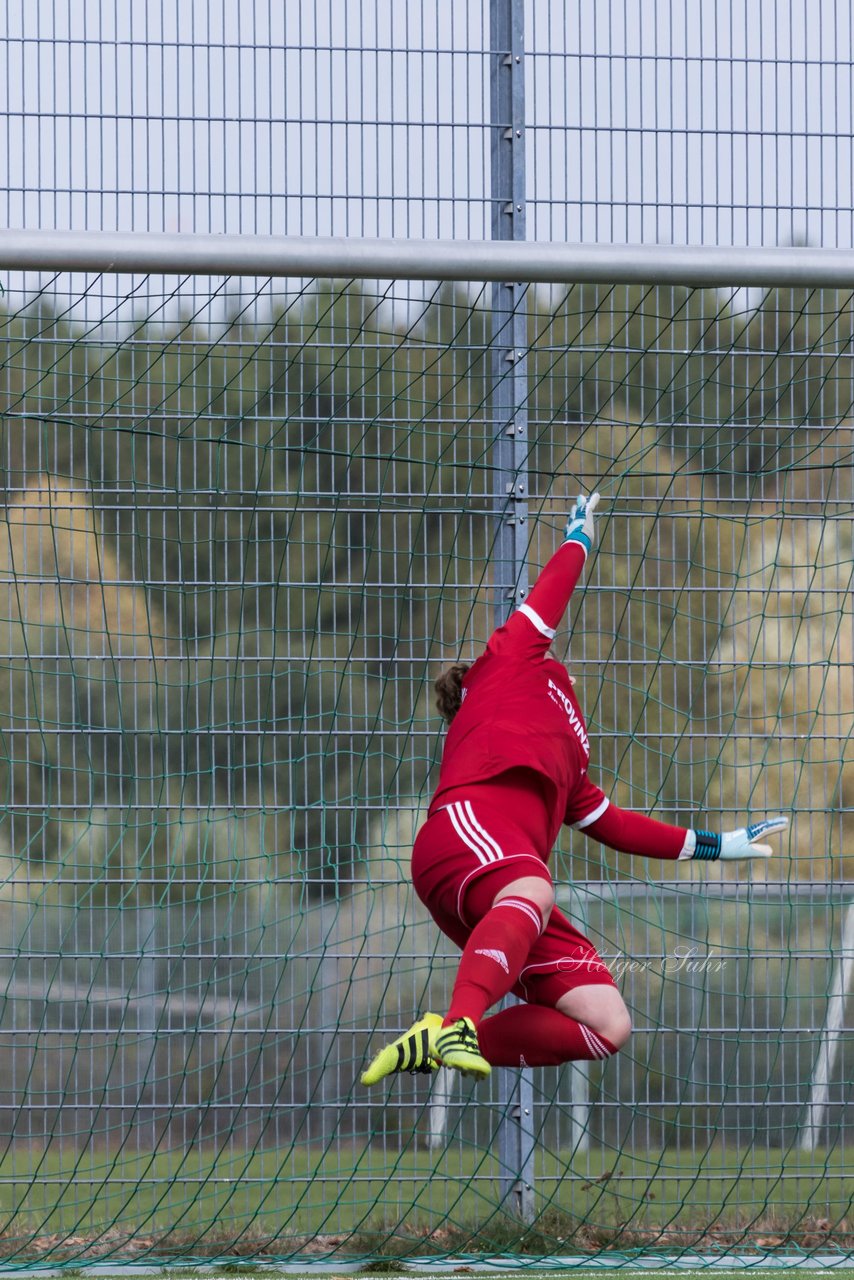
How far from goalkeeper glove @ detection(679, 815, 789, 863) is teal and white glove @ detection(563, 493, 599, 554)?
2.92 feet

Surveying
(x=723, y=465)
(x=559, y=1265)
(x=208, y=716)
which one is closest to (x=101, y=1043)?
(x=208, y=716)

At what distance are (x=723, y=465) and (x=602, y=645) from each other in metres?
0.85

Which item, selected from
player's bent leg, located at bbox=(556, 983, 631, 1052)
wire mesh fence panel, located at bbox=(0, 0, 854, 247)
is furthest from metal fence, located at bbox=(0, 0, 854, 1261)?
player's bent leg, located at bbox=(556, 983, 631, 1052)

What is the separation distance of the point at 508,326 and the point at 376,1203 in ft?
10.1

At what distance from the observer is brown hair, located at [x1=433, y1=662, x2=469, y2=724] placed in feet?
13.0

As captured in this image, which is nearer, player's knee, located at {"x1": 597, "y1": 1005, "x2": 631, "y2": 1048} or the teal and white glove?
player's knee, located at {"x1": 597, "y1": 1005, "x2": 631, "y2": 1048}

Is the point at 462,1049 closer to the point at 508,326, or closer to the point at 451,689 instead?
the point at 451,689

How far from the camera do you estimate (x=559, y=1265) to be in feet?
14.9

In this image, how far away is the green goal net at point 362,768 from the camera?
4.80 metres

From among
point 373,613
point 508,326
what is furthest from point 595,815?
point 508,326

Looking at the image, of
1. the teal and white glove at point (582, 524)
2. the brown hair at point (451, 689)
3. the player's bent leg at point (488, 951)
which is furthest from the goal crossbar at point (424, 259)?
the player's bent leg at point (488, 951)

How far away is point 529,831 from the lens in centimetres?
366

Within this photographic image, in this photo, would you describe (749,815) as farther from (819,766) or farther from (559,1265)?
(559,1265)

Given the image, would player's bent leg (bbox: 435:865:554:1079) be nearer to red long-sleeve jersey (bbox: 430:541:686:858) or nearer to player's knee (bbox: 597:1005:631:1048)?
red long-sleeve jersey (bbox: 430:541:686:858)
